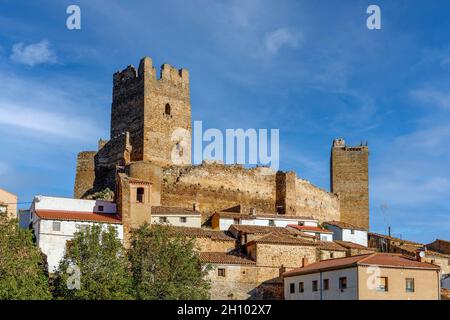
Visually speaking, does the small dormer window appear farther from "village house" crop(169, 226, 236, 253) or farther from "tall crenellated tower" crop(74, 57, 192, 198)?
"village house" crop(169, 226, 236, 253)

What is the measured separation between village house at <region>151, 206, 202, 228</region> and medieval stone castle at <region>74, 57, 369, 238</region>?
2.99 m

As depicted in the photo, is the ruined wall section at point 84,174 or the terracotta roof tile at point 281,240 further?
the ruined wall section at point 84,174

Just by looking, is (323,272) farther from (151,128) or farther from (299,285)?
(151,128)

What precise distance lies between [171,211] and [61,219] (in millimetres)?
9312

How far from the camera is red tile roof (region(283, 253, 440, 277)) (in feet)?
126

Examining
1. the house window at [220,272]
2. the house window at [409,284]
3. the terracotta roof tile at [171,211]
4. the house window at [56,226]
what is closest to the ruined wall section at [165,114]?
the terracotta roof tile at [171,211]

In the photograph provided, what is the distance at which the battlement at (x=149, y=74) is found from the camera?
200ft

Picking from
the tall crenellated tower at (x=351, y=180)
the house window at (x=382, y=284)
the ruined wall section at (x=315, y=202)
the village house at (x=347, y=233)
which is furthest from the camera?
the tall crenellated tower at (x=351, y=180)

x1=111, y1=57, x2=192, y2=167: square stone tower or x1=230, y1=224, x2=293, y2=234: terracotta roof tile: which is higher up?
x1=111, y1=57, x2=192, y2=167: square stone tower

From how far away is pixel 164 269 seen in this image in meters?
37.7

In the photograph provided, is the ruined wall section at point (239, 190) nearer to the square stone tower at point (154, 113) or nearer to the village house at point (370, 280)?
the square stone tower at point (154, 113)

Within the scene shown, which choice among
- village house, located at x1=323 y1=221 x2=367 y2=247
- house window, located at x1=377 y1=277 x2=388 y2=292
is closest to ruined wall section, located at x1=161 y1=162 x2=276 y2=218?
village house, located at x1=323 y1=221 x2=367 y2=247

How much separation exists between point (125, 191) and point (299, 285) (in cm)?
1213

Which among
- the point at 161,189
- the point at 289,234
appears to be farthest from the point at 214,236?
the point at 161,189
